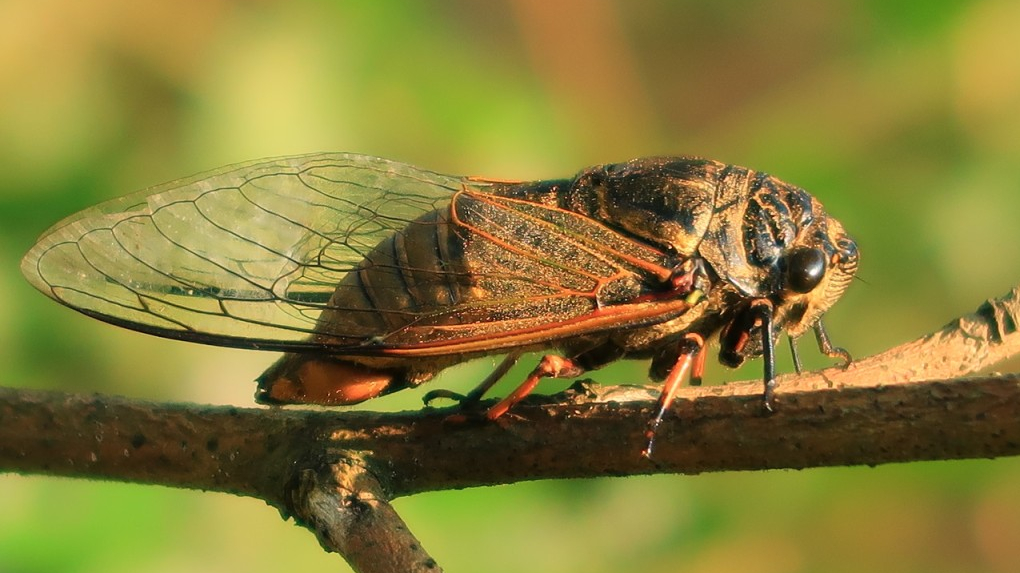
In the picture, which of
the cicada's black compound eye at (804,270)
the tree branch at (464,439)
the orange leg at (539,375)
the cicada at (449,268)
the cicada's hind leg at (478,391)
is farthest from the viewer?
the cicada's black compound eye at (804,270)

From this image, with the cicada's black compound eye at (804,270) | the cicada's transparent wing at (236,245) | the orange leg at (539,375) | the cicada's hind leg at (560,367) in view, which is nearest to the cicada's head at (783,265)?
the cicada's black compound eye at (804,270)

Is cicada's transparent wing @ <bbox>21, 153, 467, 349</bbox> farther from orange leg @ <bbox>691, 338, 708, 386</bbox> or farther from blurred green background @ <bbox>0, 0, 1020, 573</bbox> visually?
orange leg @ <bbox>691, 338, 708, 386</bbox>

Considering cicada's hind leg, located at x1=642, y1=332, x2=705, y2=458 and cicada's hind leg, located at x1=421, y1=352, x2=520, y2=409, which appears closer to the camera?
cicada's hind leg, located at x1=642, y1=332, x2=705, y2=458

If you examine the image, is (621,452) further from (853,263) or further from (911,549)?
(911,549)

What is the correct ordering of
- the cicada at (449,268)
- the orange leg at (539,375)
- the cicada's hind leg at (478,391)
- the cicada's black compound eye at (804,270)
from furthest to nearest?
the cicada's black compound eye at (804,270) → the cicada at (449,268) → the cicada's hind leg at (478,391) → the orange leg at (539,375)

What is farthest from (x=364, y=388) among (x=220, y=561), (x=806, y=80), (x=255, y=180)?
(x=806, y=80)

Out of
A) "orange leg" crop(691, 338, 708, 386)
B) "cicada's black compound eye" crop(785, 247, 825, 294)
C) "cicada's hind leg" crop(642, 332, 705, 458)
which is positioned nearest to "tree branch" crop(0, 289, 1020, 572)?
"cicada's hind leg" crop(642, 332, 705, 458)

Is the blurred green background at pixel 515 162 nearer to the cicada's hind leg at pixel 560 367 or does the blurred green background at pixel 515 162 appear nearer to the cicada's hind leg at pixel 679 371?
the cicada's hind leg at pixel 560 367

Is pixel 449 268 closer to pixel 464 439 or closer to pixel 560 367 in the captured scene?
pixel 560 367
